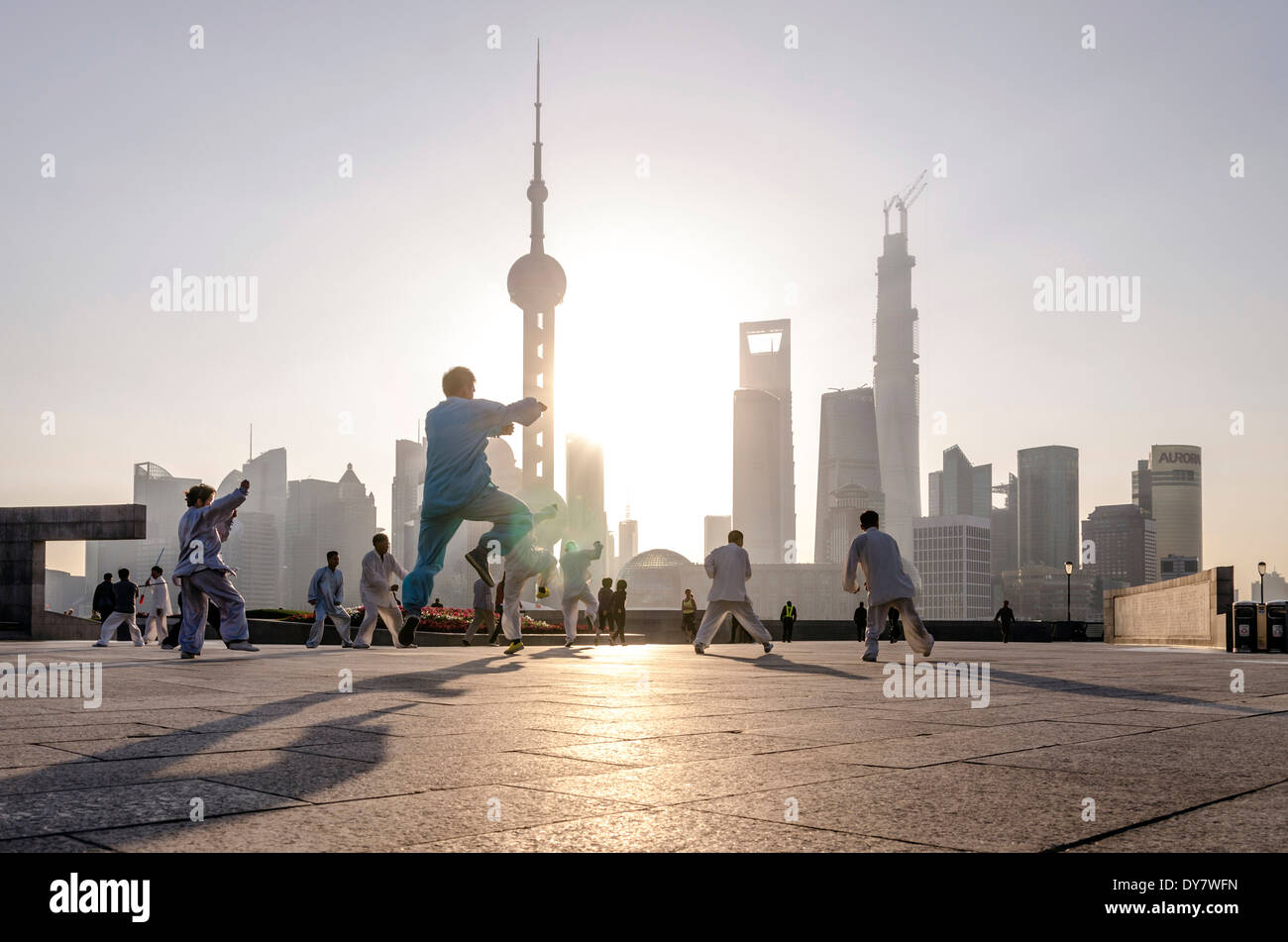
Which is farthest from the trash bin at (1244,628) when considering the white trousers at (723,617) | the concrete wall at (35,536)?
the concrete wall at (35,536)

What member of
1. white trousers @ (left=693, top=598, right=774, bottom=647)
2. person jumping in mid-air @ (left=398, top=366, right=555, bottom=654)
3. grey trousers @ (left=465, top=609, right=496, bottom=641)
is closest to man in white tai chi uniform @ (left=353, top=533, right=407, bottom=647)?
grey trousers @ (left=465, top=609, right=496, bottom=641)

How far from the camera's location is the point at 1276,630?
23.6 m

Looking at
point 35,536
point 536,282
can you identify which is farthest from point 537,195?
point 35,536

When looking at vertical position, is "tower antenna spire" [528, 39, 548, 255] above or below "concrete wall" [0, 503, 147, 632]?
above

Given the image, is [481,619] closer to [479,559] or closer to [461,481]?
[479,559]

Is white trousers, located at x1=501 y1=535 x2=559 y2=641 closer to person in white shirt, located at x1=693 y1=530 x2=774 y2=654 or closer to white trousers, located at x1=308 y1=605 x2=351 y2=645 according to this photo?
person in white shirt, located at x1=693 y1=530 x2=774 y2=654

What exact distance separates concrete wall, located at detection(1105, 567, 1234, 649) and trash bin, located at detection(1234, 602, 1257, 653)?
0.30m

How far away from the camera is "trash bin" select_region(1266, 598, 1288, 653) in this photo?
925 inches

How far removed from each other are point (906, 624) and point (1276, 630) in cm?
1502

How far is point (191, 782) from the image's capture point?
3.42m

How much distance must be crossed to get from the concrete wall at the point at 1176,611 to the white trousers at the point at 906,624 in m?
14.7

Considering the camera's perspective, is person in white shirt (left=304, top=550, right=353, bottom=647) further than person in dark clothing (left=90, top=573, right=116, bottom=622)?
No

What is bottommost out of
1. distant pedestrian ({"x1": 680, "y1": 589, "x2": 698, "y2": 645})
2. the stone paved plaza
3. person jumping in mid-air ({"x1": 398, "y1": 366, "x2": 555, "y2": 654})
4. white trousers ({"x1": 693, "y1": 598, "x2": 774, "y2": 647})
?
distant pedestrian ({"x1": 680, "y1": 589, "x2": 698, "y2": 645})

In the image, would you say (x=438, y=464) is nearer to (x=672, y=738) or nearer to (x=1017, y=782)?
(x=672, y=738)
